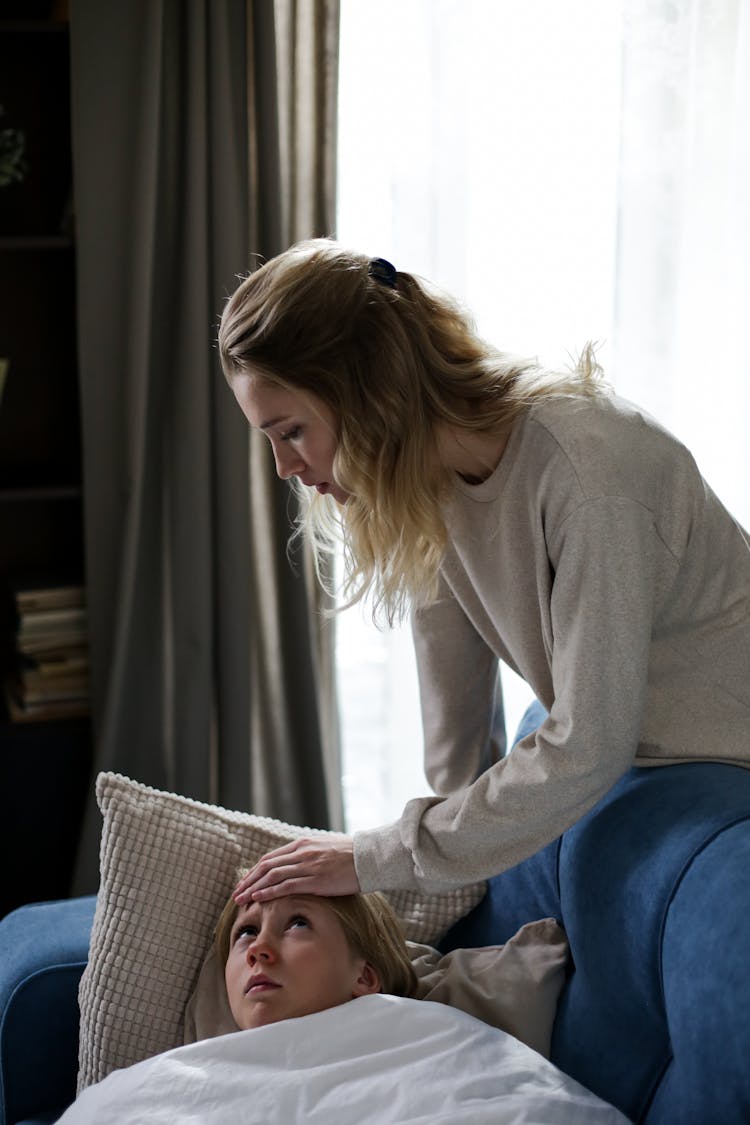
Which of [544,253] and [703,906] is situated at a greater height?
[544,253]

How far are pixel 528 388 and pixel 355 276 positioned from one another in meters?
0.24

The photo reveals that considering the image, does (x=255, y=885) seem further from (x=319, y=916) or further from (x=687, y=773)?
(x=687, y=773)

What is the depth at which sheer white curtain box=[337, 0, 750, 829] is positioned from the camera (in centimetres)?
268

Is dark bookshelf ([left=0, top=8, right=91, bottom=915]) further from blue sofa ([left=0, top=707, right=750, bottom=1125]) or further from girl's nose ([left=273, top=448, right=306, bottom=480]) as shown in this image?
girl's nose ([left=273, top=448, right=306, bottom=480])

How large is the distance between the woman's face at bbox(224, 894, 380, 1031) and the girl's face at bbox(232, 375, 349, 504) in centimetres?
52

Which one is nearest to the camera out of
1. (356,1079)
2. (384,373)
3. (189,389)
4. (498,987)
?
(356,1079)

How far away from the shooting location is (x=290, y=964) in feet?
4.75

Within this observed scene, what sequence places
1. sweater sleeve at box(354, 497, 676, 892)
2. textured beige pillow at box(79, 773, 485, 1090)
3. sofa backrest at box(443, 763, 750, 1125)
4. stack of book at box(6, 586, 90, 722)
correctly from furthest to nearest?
1. stack of book at box(6, 586, 90, 722)
2. textured beige pillow at box(79, 773, 485, 1090)
3. sweater sleeve at box(354, 497, 676, 892)
4. sofa backrest at box(443, 763, 750, 1125)

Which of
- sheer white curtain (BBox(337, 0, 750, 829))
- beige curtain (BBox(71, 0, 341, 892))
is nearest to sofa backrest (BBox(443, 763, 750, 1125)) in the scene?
beige curtain (BBox(71, 0, 341, 892))

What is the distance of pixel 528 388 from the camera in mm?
1432

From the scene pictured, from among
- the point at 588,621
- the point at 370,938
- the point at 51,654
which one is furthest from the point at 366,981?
the point at 51,654

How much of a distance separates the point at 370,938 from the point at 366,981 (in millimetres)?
50

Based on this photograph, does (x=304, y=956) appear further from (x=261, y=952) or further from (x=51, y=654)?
(x=51, y=654)

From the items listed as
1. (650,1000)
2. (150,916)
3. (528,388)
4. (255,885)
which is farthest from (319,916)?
(528,388)
